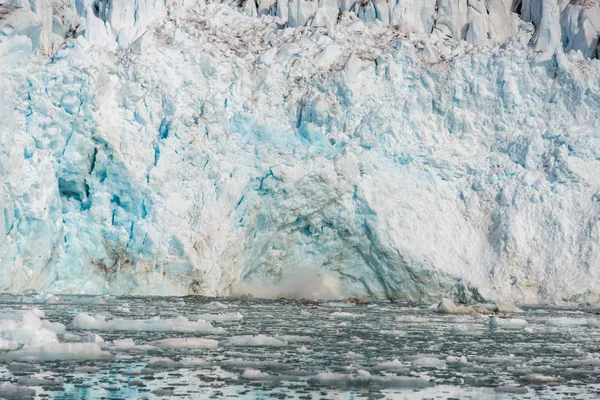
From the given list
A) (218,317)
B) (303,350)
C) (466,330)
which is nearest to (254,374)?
(303,350)

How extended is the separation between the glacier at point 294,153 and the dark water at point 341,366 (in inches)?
290

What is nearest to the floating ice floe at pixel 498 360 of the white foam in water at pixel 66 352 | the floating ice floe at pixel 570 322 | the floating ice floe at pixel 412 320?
the white foam in water at pixel 66 352

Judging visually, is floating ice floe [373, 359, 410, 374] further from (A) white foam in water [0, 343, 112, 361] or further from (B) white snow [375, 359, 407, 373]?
(A) white foam in water [0, 343, 112, 361]

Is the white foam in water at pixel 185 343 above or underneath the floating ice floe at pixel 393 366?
underneath

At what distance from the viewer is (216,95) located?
73.2 feet

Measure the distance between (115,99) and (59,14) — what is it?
4.10m

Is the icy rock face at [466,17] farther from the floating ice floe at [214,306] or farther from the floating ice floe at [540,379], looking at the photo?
the floating ice floe at [540,379]

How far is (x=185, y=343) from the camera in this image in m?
9.21

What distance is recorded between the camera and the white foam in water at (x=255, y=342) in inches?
381

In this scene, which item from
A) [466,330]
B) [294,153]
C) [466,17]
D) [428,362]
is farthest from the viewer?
[466,17]

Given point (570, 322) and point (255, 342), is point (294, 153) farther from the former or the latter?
point (255, 342)

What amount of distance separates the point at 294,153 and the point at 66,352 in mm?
14376

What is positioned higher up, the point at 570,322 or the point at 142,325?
the point at 142,325

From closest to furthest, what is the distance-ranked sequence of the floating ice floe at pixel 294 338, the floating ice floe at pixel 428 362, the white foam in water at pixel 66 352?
the white foam in water at pixel 66 352 → the floating ice floe at pixel 428 362 → the floating ice floe at pixel 294 338
